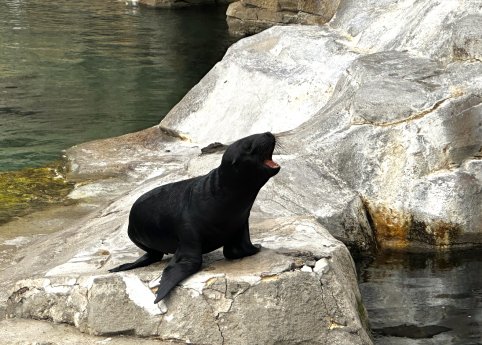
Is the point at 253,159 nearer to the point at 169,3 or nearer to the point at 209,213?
the point at 209,213

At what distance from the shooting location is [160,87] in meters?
17.2

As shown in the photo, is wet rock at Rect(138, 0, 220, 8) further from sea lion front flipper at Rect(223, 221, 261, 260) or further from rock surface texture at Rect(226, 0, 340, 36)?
sea lion front flipper at Rect(223, 221, 261, 260)

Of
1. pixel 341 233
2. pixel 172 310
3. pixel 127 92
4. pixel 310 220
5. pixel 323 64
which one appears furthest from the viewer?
pixel 127 92

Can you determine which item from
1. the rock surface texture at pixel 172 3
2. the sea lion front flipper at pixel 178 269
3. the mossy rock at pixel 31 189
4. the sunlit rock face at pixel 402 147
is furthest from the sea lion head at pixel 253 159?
the rock surface texture at pixel 172 3

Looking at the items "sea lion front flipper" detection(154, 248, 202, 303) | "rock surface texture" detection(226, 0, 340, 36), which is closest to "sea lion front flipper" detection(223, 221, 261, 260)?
"sea lion front flipper" detection(154, 248, 202, 303)

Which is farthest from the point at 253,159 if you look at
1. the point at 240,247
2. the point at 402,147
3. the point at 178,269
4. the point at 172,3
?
the point at 172,3

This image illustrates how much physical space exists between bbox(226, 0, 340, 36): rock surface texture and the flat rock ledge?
50.8 ft

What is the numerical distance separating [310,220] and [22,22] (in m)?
19.7

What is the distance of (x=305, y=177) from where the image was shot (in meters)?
8.32

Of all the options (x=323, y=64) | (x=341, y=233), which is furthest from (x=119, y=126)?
(x=341, y=233)

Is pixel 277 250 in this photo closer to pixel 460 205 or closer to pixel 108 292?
pixel 108 292

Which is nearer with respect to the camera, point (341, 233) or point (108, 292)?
point (108, 292)

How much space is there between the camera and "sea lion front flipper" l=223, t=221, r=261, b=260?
5742 millimetres

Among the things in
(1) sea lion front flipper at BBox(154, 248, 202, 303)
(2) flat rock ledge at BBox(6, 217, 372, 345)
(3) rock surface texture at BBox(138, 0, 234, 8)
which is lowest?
(3) rock surface texture at BBox(138, 0, 234, 8)
